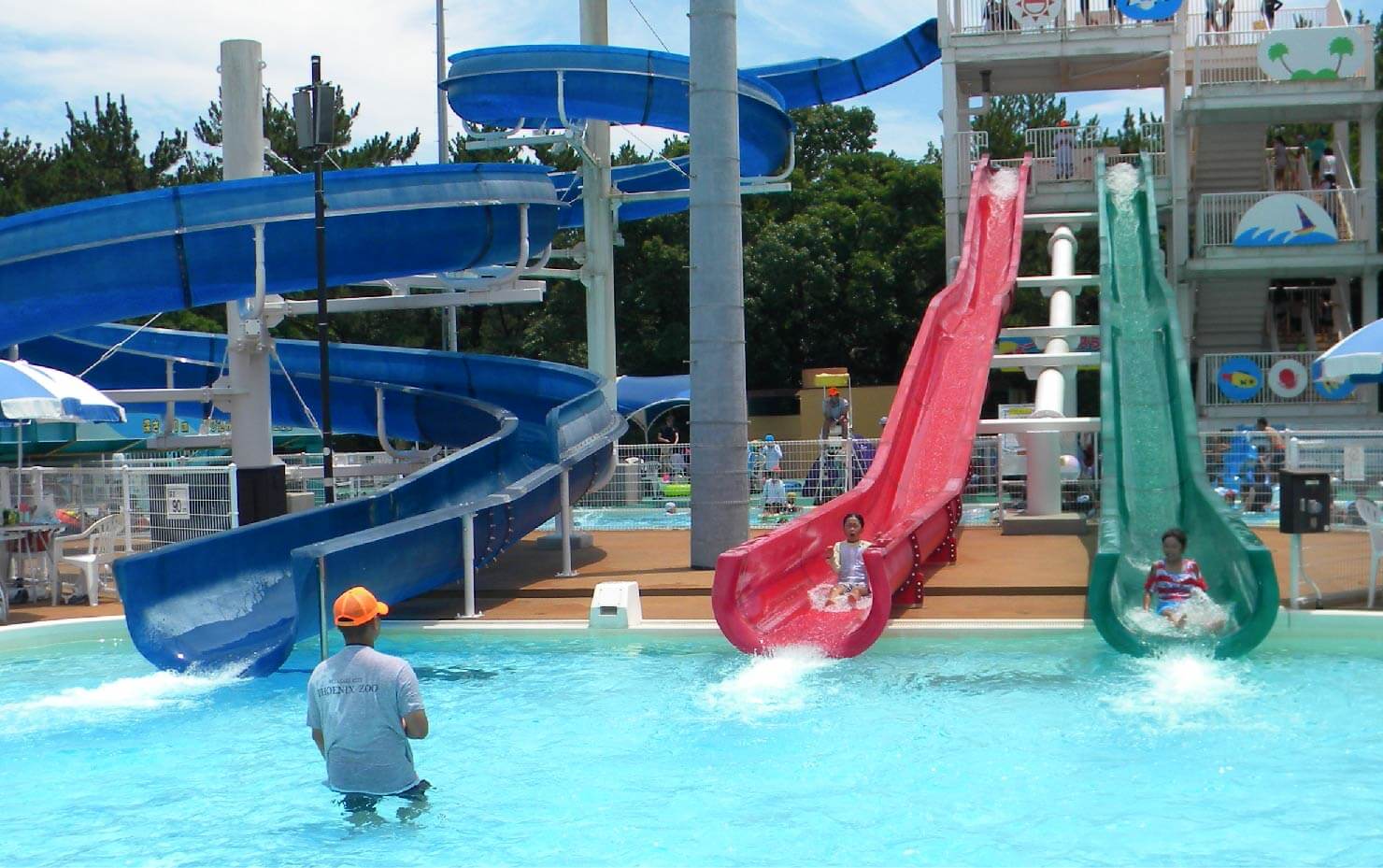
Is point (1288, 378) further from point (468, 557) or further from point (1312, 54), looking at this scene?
point (468, 557)

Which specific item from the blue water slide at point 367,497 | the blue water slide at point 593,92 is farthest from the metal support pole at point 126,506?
the blue water slide at point 593,92

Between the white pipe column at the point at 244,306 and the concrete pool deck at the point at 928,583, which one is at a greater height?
the white pipe column at the point at 244,306

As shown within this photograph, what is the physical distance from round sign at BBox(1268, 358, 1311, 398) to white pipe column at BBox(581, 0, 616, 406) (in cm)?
1141

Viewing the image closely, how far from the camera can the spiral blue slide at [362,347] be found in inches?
415

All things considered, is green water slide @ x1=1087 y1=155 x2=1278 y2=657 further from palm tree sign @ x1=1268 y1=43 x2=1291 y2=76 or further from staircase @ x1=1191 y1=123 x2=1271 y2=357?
staircase @ x1=1191 y1=123 x2=1271 y2=357

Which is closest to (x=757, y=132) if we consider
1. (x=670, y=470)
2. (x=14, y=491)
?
(x=670, y=470)

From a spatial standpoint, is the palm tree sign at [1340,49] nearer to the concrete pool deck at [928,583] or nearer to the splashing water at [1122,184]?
the splashing water at [1122,184]

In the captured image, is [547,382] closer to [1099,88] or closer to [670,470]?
[670,470]

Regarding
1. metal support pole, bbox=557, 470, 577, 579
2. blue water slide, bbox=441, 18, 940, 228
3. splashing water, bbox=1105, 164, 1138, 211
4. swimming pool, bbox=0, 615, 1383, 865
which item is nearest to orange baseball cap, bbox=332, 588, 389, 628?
swimming pool, bbox=0, 615, 1383, 865

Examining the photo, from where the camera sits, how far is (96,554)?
13500 mm

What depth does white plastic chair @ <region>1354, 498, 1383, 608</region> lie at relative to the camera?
1086cm

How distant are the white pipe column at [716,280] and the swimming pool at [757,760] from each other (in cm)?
279

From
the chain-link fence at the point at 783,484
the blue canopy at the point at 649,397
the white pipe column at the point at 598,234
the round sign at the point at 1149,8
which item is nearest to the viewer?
the white pipe column at the point at 598,234

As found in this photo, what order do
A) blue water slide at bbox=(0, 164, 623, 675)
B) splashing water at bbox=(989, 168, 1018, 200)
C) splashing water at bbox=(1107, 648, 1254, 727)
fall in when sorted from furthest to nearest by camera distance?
1. splashing water at bbox=(989, 168, 1018, 200)
2. blue water slide at bbox=(0, 164, 623, 675)
3. splashing water at bbox=(1107, 648, 1254, 727)
